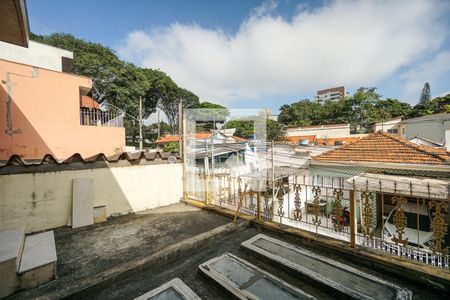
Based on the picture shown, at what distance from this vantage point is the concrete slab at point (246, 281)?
87.4 inches

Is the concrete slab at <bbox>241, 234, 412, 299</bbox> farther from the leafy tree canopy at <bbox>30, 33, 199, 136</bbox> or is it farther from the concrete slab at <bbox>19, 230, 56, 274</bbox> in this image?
the leafy tree canopy at <bbox>30, 33, 199, 136</bbox>

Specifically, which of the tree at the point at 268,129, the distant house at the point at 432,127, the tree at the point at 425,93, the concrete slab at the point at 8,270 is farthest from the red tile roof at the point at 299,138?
Answer: the tree at the point at 425,93

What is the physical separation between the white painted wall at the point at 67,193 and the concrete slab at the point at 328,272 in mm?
3509

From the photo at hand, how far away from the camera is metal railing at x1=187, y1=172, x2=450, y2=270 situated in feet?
8.75

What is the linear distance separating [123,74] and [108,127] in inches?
622

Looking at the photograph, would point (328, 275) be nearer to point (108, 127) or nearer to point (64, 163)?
point (64, 163)

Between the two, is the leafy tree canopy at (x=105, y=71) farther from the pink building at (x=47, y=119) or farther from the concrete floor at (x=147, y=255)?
the concrete floor at (x=147, y=255)

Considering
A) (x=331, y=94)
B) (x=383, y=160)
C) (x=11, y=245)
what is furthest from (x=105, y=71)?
(x=331, y=94)

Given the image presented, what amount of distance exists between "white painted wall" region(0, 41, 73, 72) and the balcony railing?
221 inches

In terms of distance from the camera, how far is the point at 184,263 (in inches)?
122

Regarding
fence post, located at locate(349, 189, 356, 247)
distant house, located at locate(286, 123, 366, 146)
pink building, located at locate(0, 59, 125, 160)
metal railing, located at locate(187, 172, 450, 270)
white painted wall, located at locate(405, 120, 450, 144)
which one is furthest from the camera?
distant house, located at locate(286, 123, 366, 146)

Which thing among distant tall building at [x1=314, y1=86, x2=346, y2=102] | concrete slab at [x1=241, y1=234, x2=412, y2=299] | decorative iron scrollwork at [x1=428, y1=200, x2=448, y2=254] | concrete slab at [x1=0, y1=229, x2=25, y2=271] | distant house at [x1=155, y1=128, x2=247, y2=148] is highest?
distant tall building at [x1=314, y1=86, x2=346, y2=102]

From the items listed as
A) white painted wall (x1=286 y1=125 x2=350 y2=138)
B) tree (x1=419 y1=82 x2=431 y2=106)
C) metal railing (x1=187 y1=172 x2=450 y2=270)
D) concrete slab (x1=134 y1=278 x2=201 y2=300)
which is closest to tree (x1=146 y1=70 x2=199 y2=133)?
white painted wall (x1=286 y1=125 x2=350 y2=138)

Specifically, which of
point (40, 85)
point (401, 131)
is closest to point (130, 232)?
point (40, 85)
